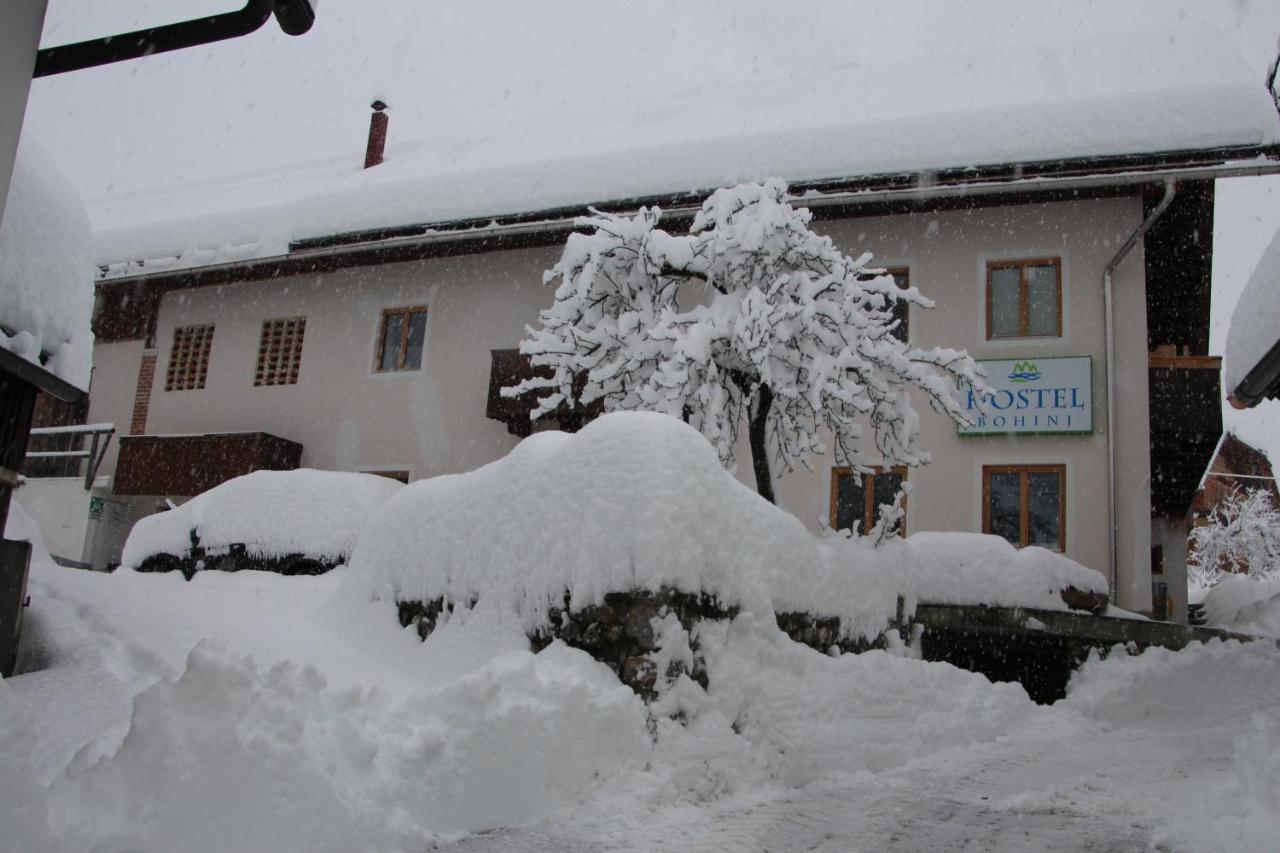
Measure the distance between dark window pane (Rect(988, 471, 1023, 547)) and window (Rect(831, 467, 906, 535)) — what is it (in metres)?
1.06

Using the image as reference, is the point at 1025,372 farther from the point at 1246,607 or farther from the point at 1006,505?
the point at 1246,607

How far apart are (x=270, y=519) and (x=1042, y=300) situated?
30.9 feet

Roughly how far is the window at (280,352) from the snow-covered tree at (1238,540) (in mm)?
31267

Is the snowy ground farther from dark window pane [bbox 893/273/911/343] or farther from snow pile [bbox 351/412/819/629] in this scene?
dark window pane [bbox 893/273/911/343]

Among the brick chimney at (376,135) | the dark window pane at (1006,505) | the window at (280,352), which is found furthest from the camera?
the brick chimney at (376,135)

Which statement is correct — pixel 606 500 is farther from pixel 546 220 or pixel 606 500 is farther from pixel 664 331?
pixel 546 220

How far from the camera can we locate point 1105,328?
1195 cm

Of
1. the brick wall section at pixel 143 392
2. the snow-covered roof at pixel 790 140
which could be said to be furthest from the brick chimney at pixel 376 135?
the brick wall section at pixel 143 392

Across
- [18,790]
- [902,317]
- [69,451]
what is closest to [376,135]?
[69,451]

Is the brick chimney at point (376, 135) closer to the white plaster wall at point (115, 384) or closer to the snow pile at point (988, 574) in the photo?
the white plaster wall at point (115, 384)

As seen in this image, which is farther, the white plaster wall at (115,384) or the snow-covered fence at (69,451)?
the white plaster wall at (115,384)

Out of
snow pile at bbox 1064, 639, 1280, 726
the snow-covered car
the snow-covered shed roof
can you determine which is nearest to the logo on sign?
snow pile at bbox 1064, 639, 1280, 726

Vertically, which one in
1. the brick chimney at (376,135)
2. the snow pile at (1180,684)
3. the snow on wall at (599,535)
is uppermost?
the brick chimney at (376,135)

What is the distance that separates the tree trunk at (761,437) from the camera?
8.76 meters
